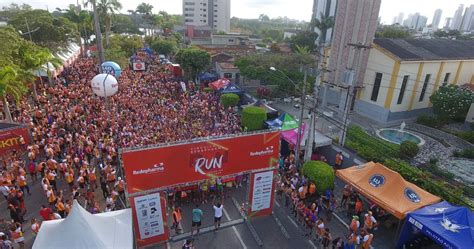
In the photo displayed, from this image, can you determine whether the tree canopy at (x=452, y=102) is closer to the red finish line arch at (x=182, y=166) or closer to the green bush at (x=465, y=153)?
the green bush at (x=465, y=153)

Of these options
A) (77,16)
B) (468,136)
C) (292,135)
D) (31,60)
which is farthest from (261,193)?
(77,16)

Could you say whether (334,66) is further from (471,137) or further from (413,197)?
(413,197)

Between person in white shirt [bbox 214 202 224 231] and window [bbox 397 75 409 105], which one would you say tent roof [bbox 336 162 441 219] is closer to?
person in white shirt [bbox 214 202 224 231]

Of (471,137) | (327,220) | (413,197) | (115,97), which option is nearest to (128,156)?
(327,220)

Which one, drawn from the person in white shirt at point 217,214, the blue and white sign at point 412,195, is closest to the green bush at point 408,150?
the blue and white sign at point 412,195

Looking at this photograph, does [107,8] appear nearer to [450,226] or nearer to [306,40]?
[306,40]

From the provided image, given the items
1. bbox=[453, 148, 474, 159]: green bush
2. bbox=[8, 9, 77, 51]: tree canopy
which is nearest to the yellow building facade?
bbox=[453, 148, 474, 159]: green bush
